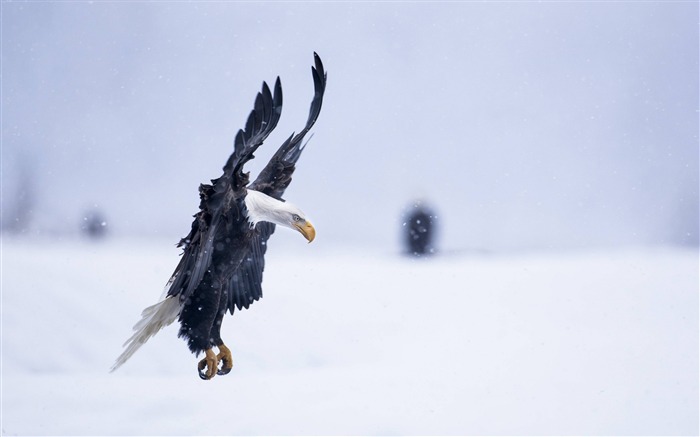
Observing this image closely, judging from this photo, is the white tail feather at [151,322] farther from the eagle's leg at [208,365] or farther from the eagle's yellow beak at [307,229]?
the eagle's yellow beak at [307,229]

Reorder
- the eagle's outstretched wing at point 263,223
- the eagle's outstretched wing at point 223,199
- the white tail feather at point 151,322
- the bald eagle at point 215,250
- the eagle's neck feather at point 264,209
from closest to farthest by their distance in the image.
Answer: the eagle's outstretched wing at point 223,199 < the bald eagle at point 215,250 < the eagle's neck feather at point 264,209 < the white tail feather at point 151,322 < the eagle's outstretched wing at point 263,223

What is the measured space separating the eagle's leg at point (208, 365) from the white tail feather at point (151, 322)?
0.23m

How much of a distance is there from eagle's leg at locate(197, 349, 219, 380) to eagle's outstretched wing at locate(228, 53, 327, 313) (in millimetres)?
408

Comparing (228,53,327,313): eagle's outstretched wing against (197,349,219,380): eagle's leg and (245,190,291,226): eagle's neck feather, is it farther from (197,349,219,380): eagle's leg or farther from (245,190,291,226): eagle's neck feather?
(197,349,219,380): eagle's leg

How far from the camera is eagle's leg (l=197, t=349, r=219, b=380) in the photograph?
2.26 meters

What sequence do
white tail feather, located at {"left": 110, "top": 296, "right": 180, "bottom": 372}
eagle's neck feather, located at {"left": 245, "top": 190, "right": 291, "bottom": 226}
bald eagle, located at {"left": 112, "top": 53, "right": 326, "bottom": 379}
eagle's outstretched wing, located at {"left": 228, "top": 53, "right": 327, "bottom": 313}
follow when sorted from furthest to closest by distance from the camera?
1. eagle's outstretched wing, located at {"left": 228, "top": 53, "right": 327, "bottom": 313}
2. white tail feather, located at {"left": 110, "top": 296, "right": 180, "bottom": 372}
3. eagle's neck feather, located at {"left": 245, "top": 190, "right": 291, "bottom": 226}
4. bald eagle, located at {"left": 112, "top": 53, "right": 326, "bottom": 379}

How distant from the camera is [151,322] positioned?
2.41m

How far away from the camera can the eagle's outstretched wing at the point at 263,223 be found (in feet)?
8.28

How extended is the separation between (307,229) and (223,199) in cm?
34

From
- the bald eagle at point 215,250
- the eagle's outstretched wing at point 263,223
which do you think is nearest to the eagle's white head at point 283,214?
the bald eagle at point 215,250

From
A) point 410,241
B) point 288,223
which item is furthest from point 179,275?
point 410,241

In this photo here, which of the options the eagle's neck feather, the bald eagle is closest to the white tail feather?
the bald eagle

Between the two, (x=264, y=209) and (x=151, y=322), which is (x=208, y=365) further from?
(x=264, y=209)

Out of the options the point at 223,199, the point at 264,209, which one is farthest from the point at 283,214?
the point at 223,199
